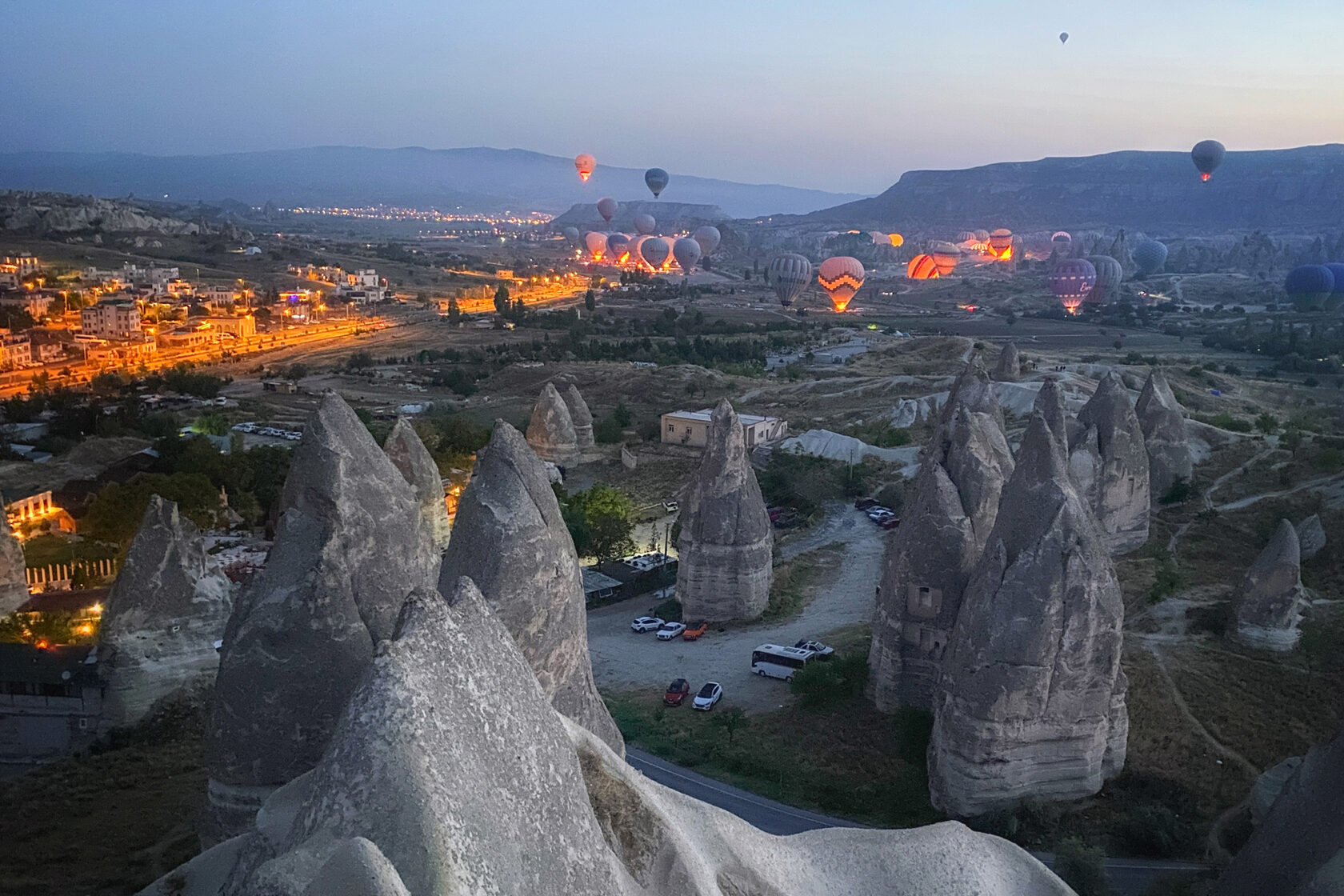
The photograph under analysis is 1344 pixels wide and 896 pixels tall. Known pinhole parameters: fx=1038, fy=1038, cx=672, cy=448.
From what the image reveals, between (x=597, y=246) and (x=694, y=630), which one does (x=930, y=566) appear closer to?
(x=694, y=630)

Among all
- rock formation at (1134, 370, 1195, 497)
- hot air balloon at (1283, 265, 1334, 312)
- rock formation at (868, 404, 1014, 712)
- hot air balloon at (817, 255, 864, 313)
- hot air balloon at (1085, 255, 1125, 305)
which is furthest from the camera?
hot air balloon at (817, 255, 864, 313)

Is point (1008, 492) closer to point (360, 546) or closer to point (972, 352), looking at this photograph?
point (360, 546)

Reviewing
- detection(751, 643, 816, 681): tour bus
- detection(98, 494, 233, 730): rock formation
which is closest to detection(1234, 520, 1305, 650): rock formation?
detection(751, 643, 816, 681): tour bus

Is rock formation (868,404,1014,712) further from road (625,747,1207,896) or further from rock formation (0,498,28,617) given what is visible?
rock formation (0,498,28,617)

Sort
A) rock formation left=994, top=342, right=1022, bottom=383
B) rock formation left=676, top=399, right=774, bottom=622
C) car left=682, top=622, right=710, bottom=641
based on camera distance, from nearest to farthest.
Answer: car left=682, top=622, right=710, bottom=641 < rock formation left=676, top=399, right=774, bottom=622 < rock formation left=994, top=342, right=1022, bottom=383

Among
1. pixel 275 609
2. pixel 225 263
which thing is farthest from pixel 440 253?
pixel 275 609

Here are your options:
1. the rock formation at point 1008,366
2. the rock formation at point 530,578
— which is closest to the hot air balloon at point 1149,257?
the rock formation at point 1008,366
